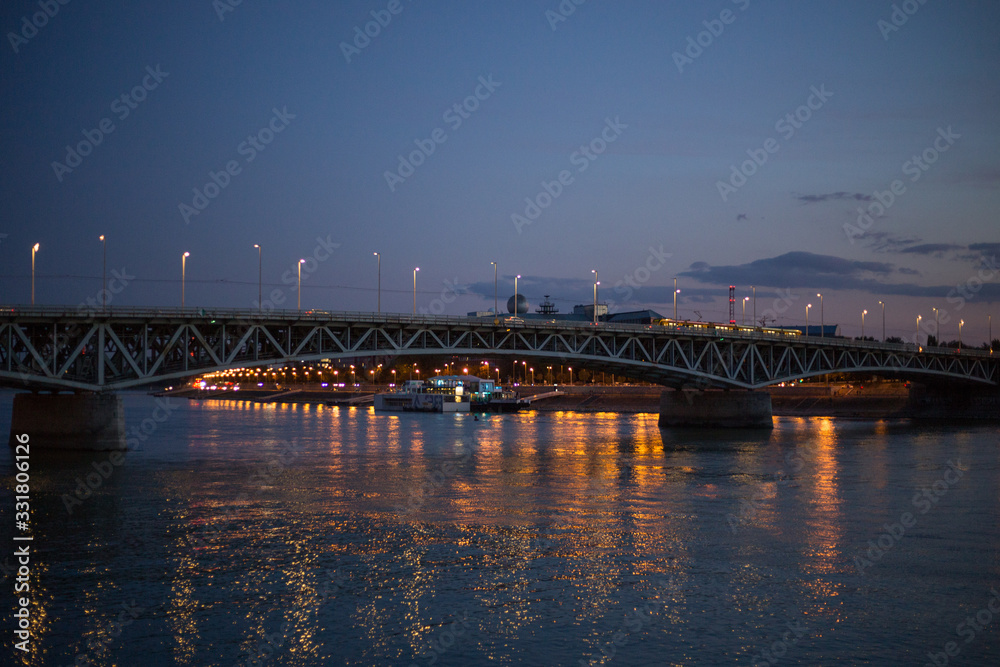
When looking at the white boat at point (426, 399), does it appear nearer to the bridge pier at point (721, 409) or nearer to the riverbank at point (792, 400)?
the riverbank at point (792, 400)

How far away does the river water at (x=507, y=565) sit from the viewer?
17.8 m

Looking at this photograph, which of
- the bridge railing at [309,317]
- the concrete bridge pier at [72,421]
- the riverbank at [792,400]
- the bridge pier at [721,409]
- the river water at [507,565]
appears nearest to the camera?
the river water at [507,565]

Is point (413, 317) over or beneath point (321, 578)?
over

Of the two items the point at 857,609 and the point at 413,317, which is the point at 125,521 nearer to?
the point at 857,609

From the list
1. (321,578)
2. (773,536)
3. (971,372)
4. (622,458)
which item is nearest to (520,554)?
(321,578)

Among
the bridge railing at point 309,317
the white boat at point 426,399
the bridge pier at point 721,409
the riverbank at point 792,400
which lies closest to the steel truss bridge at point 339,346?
the bridge railing at point 309,317

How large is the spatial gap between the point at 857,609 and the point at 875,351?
90.1 meters

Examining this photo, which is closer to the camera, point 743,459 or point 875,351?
point 743,459

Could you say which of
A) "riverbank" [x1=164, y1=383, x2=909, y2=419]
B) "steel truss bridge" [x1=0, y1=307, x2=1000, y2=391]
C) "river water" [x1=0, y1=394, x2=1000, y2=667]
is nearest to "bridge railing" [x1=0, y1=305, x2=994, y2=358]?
"steel truss bridge" [x1=0, y1=307, x2=1000, y2=391]

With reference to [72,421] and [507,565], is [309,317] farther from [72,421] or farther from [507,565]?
[507,565]

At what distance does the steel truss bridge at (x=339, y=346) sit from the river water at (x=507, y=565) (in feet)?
21.3

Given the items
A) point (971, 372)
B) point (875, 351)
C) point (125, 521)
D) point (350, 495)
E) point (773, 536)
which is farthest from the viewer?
A: point (971, 372)

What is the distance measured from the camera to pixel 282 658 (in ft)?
55.5

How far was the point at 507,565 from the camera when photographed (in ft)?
80.0
